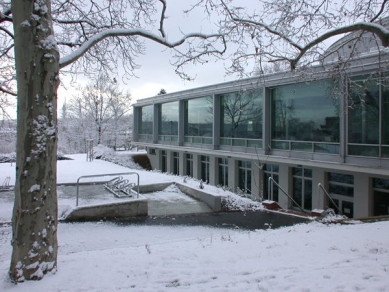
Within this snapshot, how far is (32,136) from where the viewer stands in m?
4.12

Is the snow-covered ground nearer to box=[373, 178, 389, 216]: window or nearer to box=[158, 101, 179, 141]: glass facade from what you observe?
box=[373, 178, 389, 216]: window

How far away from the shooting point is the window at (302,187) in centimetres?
1764

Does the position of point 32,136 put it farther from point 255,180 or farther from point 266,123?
point 255,180

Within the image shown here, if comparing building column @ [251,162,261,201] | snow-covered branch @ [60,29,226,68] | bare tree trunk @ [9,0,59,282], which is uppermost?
snow-covered branch @ [60,29,226,68]

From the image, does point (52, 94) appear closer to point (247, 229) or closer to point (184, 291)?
point (184, 291)

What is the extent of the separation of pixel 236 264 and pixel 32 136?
10.8 ft

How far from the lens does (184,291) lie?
12.9ft

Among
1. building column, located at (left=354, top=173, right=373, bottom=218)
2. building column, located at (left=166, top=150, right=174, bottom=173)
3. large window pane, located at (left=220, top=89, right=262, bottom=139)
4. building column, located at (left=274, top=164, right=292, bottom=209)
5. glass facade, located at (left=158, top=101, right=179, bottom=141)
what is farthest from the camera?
building column, located at (left=166, top=150, right=174, bottom=173)

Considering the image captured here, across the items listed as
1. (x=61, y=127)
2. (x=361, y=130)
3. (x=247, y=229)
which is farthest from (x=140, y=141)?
(x=247, y=229)

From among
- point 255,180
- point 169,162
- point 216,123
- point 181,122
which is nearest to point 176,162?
point 169,162

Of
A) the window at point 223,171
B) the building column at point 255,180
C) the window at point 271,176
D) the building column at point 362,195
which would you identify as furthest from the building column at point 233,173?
the building column at point 362,195

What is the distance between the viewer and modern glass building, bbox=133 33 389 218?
45.3ft

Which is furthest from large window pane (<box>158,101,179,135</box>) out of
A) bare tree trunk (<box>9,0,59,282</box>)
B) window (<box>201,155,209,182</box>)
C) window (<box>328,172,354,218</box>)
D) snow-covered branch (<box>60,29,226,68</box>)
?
bare tree trunk (<box>9,0,59,282</box>)

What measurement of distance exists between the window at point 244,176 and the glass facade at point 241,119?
1.41m
